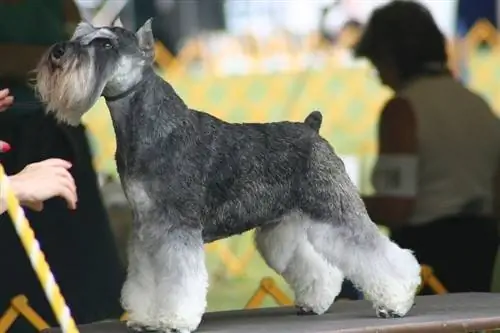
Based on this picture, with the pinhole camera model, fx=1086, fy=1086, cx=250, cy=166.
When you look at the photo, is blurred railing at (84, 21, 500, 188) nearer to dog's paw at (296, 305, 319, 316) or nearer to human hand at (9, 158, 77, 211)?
dog's paw at (296, 305, 319, 316)

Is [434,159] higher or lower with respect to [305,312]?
higher

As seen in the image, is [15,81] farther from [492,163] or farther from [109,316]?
[492,163]

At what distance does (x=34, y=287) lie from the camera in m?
2.73

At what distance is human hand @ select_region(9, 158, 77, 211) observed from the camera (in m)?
1.75

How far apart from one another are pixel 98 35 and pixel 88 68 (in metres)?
0.08

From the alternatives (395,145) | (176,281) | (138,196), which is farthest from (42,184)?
(395,145)

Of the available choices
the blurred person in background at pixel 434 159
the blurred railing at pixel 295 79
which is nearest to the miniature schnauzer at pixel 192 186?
the blurred person in background at pixel 434 159

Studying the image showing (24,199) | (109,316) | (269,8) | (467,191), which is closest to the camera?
(24,199)

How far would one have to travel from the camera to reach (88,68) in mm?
1771

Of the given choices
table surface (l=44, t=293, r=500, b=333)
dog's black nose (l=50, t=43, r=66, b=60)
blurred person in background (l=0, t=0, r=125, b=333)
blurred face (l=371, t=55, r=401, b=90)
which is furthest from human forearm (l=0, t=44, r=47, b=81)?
blurred face (l=371, t=55, r=401, b=90)

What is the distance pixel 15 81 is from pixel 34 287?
52 cm

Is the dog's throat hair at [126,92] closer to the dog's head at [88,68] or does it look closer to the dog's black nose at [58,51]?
the dog's head at [88,68]

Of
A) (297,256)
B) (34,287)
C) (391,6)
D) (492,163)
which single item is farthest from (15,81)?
(492,163)

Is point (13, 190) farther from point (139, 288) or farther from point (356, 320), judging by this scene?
point (356, 320)
